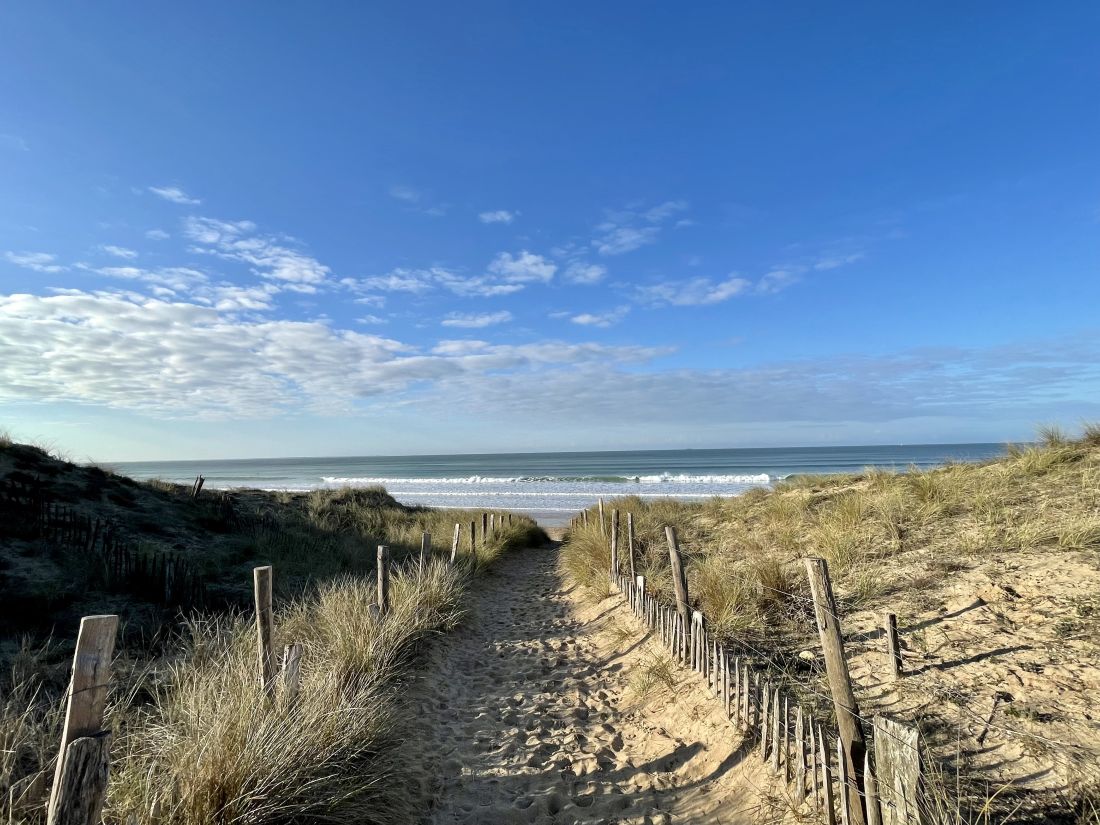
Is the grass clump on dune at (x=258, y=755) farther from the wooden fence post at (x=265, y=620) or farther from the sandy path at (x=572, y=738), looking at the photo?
the sandy path at (x=572, y=738)

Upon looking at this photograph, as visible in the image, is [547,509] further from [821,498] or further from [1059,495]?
[1059,495]

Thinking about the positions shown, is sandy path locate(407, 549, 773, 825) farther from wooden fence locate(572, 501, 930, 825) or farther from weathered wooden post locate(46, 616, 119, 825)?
weathered wooden post locate(46, 616, 119, 825)

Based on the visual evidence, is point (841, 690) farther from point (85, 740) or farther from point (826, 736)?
point (85, 740)

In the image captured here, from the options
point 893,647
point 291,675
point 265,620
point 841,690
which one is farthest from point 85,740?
point 893,647

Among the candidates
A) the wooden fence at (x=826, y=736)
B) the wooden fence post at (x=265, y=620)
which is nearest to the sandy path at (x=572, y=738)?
the wooden fence at (x=826, y=736)

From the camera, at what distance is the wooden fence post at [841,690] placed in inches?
116

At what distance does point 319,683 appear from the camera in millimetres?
4285

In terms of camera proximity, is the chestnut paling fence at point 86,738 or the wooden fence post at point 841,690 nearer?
the chestnut paling fence at point 86,738

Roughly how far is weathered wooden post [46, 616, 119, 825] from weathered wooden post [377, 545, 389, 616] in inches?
194

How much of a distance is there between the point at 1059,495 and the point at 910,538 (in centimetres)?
222

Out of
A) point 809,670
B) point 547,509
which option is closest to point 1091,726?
point 809,670

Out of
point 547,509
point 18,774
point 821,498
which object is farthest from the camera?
point 547,509

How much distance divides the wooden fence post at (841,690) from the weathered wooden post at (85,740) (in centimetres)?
343

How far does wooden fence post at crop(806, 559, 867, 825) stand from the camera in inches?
116
